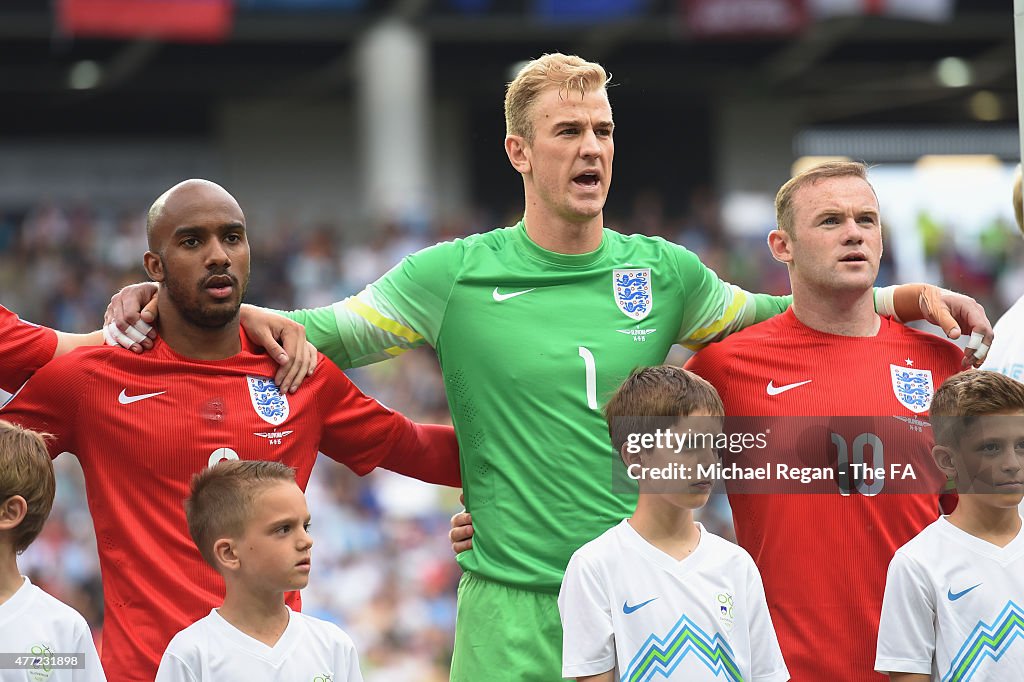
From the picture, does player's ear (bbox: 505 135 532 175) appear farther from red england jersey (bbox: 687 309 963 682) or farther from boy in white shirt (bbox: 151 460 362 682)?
boy in white shirt (bbox: 151 460 362 682)

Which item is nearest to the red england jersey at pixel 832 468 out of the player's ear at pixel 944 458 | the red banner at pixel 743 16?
the player's ear at pixel 944 458

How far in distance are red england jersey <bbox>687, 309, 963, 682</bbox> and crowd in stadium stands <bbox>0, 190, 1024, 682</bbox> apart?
6806 mm

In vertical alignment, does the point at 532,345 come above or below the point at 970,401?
above

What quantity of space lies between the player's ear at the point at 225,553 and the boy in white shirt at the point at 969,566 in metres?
1.62

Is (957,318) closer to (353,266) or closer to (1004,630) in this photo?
(1004,630)

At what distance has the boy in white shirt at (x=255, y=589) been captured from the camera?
3.54m

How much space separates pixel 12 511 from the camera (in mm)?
3588

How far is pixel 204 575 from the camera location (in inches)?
155

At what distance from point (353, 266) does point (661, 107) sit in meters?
10.6

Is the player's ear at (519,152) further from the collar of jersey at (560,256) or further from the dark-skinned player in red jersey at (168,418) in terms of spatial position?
the dark-skinned player in red jersey at (168,418)

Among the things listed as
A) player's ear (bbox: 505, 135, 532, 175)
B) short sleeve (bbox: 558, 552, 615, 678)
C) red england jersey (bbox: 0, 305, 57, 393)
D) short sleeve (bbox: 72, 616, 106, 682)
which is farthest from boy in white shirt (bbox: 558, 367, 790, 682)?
red england jersey (bbox: 0, 305, 57, 393)

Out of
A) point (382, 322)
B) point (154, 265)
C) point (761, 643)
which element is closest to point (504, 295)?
point (382, 322)

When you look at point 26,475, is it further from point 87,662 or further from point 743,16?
point 743,16

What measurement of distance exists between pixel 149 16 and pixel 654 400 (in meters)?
14.7
